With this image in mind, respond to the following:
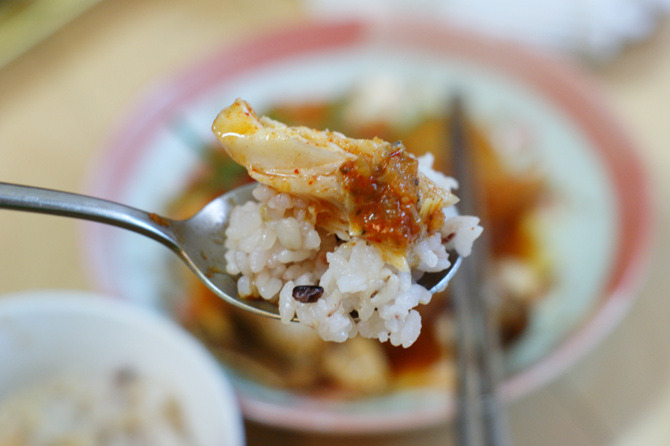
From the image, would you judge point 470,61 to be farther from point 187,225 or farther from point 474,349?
point 187,225

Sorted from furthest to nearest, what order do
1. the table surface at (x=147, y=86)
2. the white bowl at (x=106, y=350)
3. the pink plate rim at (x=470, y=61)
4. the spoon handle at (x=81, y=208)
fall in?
the table surface at (x=147, y=86)
the pink plate rim at (x=470, y=61)
the white bowl at (x=106, y=350)
the spoon handle at (x=81, y=208)

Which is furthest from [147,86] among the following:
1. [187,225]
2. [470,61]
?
[187,225]

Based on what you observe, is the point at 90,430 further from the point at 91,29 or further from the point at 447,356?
the point at 91,29

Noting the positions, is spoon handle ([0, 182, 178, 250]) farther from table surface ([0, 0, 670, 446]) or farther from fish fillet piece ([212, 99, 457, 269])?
table surface ([0, 0, 670, 446])

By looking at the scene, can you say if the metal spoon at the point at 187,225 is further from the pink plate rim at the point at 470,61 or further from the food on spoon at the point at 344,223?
the pink plate rim at the point at 470,61

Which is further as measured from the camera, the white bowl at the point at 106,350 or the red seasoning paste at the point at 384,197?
the white bowl at the point at 106,350

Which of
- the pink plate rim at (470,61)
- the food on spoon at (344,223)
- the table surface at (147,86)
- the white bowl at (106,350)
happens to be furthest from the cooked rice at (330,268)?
the table surface at (147,86)
